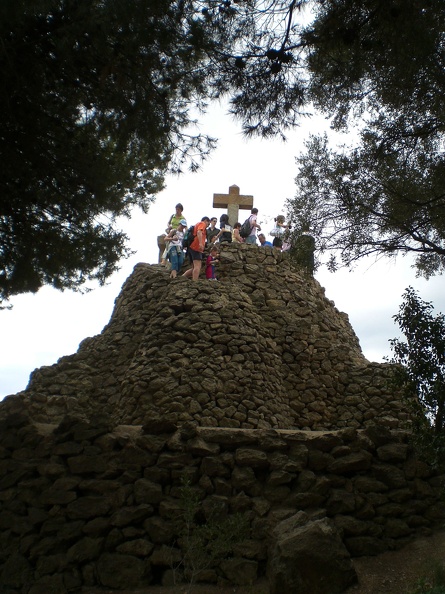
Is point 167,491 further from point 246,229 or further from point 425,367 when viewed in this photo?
point 246,229

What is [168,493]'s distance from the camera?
843cm

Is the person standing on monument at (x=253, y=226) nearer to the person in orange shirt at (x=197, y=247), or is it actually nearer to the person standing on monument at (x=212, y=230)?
the person standing on monument at (x=212, y=230)

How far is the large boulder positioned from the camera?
23.6 ft

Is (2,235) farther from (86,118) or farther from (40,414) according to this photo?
(40,414)

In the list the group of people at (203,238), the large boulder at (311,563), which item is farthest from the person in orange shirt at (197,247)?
the large boulder at (311,563)

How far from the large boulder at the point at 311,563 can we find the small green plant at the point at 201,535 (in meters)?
0.59

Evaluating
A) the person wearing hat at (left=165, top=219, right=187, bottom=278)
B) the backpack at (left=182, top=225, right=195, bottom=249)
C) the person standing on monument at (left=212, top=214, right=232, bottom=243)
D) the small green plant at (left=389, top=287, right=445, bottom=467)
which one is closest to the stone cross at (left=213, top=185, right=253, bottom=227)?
the person standing on monument at (left=212, top=214, right=232, bottom=243)

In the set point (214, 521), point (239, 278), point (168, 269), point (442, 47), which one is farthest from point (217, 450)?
point (168, 269)

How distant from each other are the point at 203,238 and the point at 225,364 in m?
3.10

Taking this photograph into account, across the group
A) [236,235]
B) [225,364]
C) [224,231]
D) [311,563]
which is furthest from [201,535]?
[236,235]

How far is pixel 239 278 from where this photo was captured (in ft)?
51.8

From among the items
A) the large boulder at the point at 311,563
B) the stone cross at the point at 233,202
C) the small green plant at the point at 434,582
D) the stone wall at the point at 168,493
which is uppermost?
the stone cross at the point at 233,202

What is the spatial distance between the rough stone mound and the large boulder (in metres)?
4.37

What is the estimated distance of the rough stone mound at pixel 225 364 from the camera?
12.2 m
